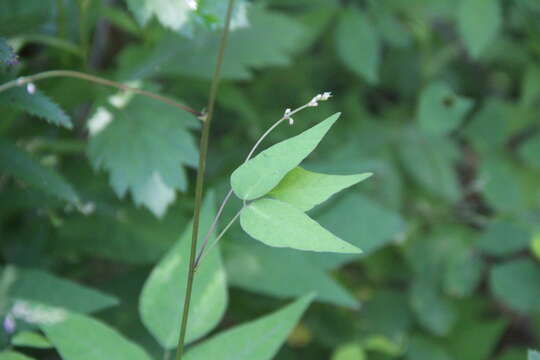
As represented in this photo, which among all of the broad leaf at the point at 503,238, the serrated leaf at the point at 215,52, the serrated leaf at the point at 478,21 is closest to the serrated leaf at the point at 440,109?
the serrated leaf at the point at 478,21

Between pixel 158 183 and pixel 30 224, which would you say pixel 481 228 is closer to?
pixel 158 183

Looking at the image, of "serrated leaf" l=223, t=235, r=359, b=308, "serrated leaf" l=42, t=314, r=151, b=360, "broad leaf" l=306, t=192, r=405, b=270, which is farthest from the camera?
"broad leaf" l=306, t=192, r=405, b=270

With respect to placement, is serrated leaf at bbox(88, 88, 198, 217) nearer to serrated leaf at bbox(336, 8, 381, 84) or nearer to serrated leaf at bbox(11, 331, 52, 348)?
serrated leaf at bbox(11, 331, 52, 348)

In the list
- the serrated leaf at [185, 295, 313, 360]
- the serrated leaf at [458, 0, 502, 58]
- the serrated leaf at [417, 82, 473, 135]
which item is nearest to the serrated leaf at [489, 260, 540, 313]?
the serrated leaf at [417, 82, 473, 135]

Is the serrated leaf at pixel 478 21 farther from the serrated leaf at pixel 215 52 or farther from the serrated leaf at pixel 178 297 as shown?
the serrated leaf at pixel 178 297

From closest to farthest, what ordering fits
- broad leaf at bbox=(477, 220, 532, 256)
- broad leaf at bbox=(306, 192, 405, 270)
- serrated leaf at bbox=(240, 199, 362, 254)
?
serrated leaf at bbox=(240, 199, 362, 254) < broad leaf at bbox=(306, 192, 405, 270) < broad leaf at bbox=(477, 220, 532, 256)

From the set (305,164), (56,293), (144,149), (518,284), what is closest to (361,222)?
(305,164)
